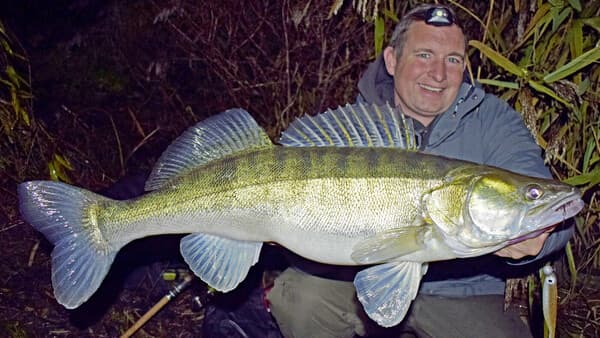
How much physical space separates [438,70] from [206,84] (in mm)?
3492

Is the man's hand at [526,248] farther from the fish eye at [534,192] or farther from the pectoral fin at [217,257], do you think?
the pectoral fin at [217,257]

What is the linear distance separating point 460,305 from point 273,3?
10.6ft

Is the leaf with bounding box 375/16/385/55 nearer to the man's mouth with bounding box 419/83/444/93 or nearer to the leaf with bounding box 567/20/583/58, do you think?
the man's mouth with bounding box 419/83/444/93

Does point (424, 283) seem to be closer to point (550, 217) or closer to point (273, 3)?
point (550, 217)

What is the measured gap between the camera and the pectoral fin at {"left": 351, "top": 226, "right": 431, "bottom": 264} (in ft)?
7.82

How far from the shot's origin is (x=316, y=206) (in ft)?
8.09

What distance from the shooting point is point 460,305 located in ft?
10.0

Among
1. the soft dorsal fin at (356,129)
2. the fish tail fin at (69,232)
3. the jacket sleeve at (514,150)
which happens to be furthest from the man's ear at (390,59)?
the fish tail fin at (69,232)

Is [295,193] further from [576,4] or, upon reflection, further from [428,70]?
[576,4]

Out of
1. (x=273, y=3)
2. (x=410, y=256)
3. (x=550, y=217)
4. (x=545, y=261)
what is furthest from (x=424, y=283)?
(x=273, y=3)

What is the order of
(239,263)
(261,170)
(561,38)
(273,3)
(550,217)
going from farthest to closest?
(273,3) < (561,38) < (239,263) < (261,170) < (550,217)

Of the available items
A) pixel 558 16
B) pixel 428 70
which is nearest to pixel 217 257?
pixel 428 70

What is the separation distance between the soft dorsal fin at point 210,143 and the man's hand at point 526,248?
41.6 inches

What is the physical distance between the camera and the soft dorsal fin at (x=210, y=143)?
2.64m
